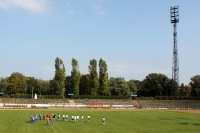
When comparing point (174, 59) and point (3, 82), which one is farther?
point (3, 82)

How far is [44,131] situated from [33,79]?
109 metres

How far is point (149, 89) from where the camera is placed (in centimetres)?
12700

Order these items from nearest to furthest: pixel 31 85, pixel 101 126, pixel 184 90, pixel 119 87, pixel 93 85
Result: pixel 101 126
pixel 93 85
pixel 31 85
pixel 184 90
pixel 119 87

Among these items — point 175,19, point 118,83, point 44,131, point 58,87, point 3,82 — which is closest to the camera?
point 44,131

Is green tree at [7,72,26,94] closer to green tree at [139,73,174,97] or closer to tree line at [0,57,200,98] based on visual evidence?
tree line at [0,57,200,98]

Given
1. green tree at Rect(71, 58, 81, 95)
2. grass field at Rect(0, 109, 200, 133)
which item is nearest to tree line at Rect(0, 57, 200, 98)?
green tree at Rect(71, 58, 81, 95)

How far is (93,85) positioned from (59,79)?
50.9ft

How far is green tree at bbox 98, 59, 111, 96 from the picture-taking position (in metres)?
113

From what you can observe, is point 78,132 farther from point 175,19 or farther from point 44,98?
point 175,19

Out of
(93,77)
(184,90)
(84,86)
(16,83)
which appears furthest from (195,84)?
(16,83)

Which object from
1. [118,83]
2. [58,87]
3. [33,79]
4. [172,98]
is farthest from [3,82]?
[172,98]

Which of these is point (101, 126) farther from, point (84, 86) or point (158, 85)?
point (84, 86)

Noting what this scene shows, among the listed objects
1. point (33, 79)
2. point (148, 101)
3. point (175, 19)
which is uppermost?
point (175, 19)

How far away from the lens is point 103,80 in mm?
113812
